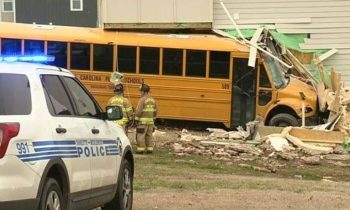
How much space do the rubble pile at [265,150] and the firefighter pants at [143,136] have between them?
0.80 metres

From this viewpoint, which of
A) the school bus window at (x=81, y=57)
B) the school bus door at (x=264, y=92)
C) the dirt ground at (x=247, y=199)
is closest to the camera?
the dirt ground at (x=247, y=199)

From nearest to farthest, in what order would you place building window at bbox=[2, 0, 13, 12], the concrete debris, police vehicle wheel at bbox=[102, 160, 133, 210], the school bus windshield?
police vehicle wheel at bbox=[102, 160, 133, 210], the concrete debris, the school bus windshield, building window at bbox=[2, 0, 13, 12]

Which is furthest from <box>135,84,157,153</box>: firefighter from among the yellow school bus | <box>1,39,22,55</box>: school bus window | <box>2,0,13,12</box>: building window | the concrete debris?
<box>2,0,13,12</box>: building window

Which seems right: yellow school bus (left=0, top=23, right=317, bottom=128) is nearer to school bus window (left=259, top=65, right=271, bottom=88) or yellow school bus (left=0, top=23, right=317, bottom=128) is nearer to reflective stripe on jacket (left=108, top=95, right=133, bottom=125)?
school bus window (left=259, top=65, right=271, bottom=88)

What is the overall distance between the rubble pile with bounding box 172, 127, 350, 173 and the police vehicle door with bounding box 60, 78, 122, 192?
309 inches

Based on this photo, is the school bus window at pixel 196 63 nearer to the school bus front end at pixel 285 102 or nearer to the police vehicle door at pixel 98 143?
the school bus front end at pixel 285 102

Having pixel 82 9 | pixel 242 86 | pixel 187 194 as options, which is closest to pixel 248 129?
pixel 242 86

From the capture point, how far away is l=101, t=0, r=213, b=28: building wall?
23.0 m

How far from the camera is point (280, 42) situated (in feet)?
71.1

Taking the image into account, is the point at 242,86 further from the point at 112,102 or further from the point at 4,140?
the point at 4,140

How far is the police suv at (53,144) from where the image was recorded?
5418 millimetres

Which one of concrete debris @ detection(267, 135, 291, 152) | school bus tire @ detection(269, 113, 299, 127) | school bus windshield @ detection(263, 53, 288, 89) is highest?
school bus windshield @ detection(263, 53, 288, 89)

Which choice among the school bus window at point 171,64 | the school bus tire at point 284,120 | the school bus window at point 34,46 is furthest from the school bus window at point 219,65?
the school bus window at point 34,46

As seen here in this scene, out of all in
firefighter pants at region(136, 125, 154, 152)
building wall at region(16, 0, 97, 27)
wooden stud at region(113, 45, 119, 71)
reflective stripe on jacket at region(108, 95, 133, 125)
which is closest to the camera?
reflective stripe on jacket at region(108, 95, 133, 125)
